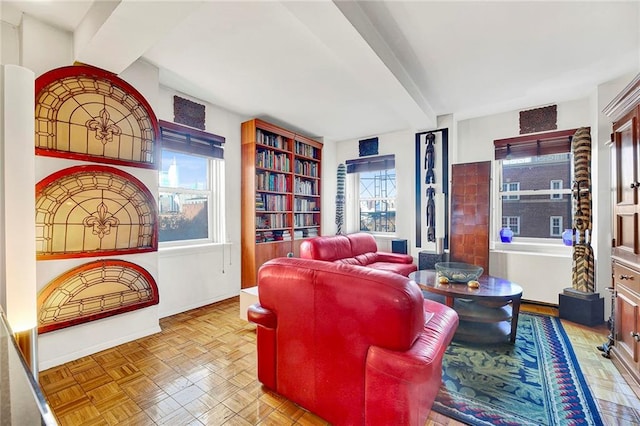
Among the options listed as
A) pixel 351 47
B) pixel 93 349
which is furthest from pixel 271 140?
pixel 93 349

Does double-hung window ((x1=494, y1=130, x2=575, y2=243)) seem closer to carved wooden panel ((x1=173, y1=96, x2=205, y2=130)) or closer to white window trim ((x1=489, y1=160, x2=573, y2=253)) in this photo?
white window trim ((x1=489, y1=160, x2=573, y2=253))

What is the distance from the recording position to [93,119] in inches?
87.1

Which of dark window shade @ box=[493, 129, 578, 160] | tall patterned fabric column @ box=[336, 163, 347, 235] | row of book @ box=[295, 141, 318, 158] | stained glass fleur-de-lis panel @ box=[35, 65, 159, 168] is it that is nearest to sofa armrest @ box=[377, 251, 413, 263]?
tall patterned fabric column @ box=[336, 163, 347, 235]

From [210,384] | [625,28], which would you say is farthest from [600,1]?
[210,384]

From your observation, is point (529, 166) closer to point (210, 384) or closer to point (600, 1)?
point (600, 1)

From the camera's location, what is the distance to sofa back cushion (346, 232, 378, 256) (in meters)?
3.97

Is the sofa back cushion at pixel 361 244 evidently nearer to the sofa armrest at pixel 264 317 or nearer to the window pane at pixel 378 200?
the window pane at pixel 378 200

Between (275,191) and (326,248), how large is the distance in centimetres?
124

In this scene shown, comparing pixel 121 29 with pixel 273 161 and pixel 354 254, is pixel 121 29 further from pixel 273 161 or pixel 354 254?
pixel 354 254

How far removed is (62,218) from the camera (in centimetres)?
207

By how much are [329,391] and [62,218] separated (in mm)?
2374

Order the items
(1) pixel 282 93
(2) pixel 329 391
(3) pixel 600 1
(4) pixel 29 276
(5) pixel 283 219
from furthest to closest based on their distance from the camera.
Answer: (5) pixel 283 219 → (1) pixel 282 93 → (3) pixel 600 1 → (4) pixel 29 276 → (2) pixel 329 391

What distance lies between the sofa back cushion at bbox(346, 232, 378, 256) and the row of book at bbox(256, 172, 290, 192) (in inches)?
51.1

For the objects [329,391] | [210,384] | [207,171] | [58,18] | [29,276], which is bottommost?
[210,384]
